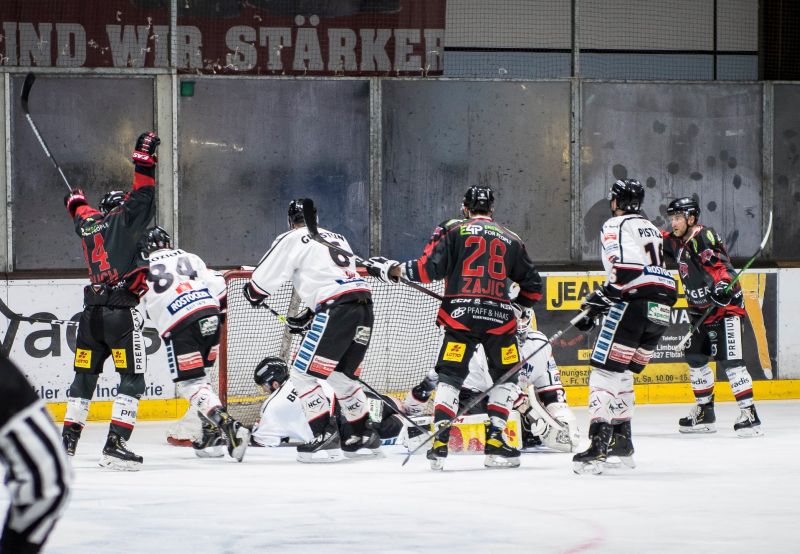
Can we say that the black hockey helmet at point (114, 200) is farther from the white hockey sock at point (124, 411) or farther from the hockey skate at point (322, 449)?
the hockey skate at point (322, 449)

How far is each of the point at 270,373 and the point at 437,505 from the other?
273cm

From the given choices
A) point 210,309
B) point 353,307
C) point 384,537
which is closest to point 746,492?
point 384,537

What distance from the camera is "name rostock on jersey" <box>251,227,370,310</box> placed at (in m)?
7.16

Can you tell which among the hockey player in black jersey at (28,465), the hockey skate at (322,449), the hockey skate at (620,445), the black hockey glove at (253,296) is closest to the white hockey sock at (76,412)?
the black hockey glove at (253,296)

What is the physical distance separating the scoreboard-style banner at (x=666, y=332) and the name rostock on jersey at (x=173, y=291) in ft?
10.6

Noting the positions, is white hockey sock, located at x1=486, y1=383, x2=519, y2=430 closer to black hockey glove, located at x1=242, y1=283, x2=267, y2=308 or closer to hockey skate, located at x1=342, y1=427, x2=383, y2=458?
hockey skate, located at x1=342, y1=427, x2=383, y2=458

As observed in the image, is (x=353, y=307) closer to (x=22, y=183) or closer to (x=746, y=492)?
(x=746, y=492)

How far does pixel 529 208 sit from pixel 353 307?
11.6 ft

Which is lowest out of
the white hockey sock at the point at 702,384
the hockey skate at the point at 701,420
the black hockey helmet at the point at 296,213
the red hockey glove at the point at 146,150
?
the hockey skate at the point at 701,420

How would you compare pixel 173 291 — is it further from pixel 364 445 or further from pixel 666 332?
pixel 666 332

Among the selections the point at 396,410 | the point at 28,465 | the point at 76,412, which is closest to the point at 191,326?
the point at 76,412

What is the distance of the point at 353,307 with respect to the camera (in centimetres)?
720

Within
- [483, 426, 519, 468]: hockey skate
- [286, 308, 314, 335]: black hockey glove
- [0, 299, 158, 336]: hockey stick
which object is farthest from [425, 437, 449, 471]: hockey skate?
[0, 299, 158, 336]: hockey stick

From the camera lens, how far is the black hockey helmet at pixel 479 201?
671 cm
